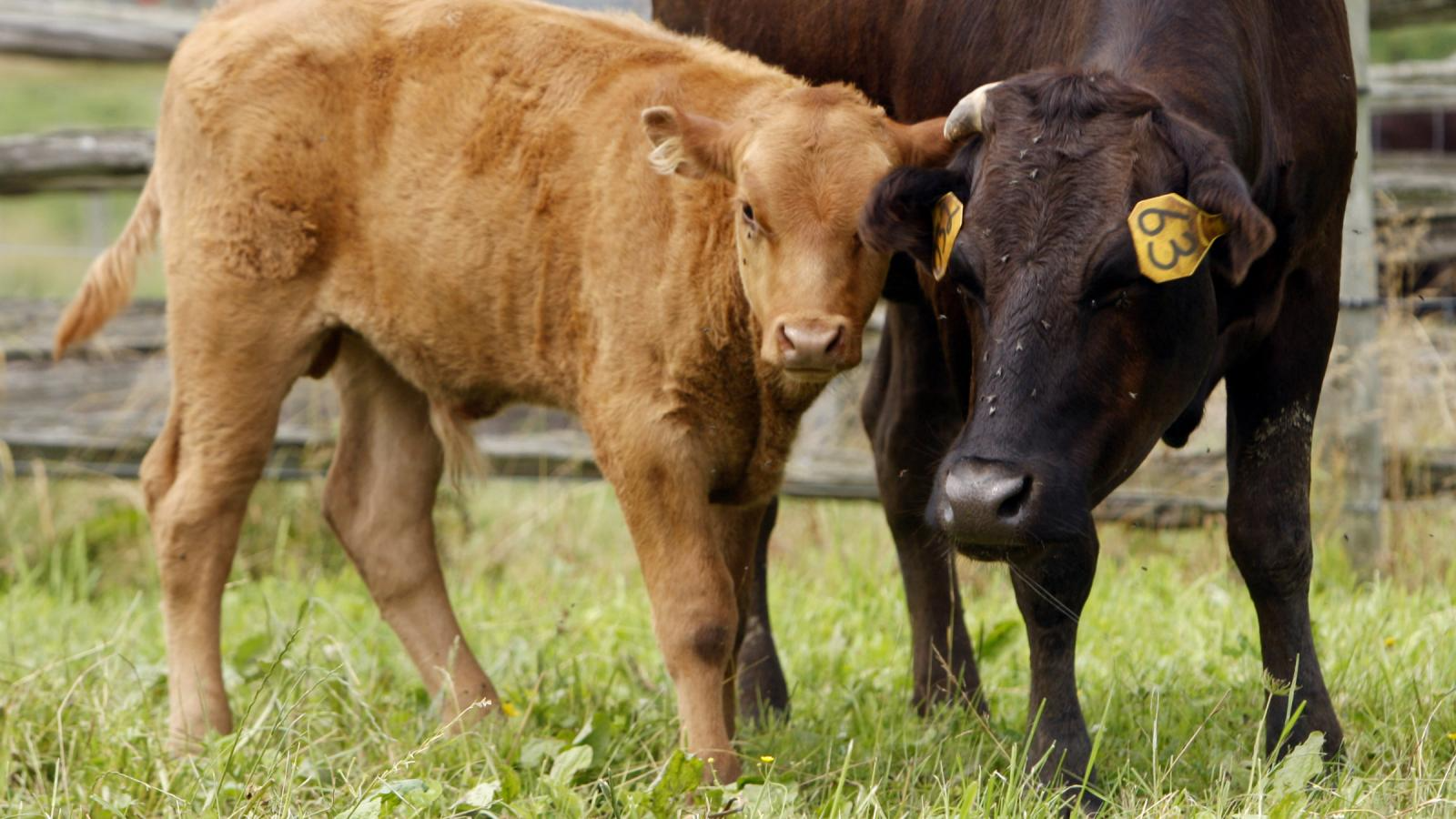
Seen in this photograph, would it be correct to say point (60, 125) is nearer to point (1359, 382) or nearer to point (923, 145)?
point (1359, 382)

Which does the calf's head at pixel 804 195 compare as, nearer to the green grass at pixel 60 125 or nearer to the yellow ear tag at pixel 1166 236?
the yellow ear tag at pixel 1166 236

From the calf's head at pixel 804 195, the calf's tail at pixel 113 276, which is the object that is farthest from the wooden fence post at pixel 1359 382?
the calf's tail at pixel 113 276

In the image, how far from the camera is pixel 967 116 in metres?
3.56

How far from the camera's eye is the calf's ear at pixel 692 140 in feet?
12.4

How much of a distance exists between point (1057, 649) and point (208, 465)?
93.7 inches

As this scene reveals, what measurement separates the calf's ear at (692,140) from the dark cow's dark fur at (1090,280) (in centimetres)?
49

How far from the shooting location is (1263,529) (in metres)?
4.11

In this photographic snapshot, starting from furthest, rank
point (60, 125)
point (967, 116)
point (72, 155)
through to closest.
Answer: point (60, 125)
point (72, 155)
point (967, 116)

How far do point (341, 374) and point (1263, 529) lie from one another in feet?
8.87

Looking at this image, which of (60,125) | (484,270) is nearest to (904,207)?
(484,270)

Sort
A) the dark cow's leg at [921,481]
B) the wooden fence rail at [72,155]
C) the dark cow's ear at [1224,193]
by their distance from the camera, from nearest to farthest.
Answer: the dark cow's ear at [1224,193] → the dark cow's leg at [921,481] → the wooden fence rail at [72,155]

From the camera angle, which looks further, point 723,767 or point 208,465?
point 208,465

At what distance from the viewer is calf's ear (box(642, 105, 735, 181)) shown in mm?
3777

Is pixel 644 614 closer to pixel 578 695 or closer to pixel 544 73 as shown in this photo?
pixel 578 695
